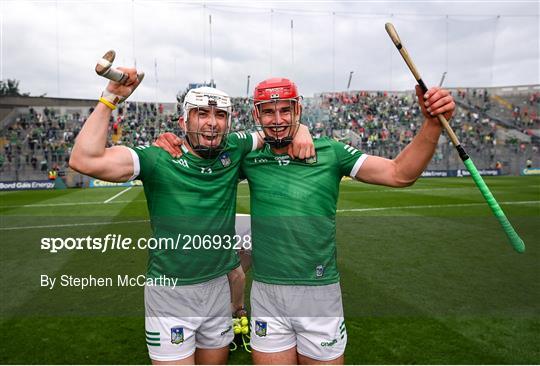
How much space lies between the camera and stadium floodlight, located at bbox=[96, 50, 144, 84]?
8.69 feet

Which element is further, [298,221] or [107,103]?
[298,221]

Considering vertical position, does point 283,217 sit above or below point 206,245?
above

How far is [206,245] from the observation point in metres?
3.25

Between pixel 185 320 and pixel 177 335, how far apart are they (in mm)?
117

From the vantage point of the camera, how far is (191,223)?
319cm

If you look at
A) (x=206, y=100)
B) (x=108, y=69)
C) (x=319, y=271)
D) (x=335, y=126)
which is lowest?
(x=319, y=271)

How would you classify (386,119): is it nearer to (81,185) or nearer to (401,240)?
(81,185)

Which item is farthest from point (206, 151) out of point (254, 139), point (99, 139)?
point (99, 139)

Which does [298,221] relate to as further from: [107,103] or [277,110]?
[107,103]

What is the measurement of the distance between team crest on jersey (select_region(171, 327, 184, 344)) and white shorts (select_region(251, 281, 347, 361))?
527 mm

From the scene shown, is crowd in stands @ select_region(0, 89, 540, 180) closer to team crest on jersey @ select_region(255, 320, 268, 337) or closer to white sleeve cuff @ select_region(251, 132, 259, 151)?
white sleeve cuff @ select_region(251, 132, 259, 151)

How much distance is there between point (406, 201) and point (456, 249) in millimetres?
8321

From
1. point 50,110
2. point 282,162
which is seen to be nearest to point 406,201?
point 282,162

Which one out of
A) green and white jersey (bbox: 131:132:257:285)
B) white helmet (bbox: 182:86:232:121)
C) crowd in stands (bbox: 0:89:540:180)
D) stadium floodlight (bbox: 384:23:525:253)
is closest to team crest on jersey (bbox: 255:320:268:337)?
green and white jersey (bbox: 131:132:257:285)
